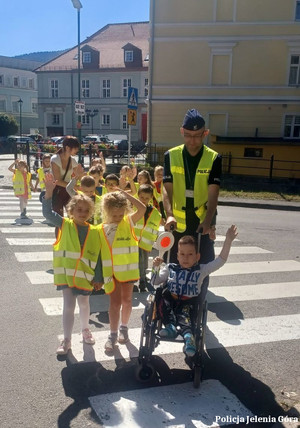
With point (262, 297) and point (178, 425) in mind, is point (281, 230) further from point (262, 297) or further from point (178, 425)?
point (178, 425)

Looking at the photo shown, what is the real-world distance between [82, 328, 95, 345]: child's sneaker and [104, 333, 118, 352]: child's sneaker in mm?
182

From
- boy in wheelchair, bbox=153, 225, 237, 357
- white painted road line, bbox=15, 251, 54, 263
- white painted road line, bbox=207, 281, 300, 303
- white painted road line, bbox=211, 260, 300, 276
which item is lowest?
white painted road line, bbox=211, 260, 300, 276

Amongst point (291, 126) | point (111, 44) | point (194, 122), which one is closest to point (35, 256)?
point (194, 122)

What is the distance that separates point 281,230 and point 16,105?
2716 inches

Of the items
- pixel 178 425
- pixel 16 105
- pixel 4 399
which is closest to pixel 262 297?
pixel 178 425

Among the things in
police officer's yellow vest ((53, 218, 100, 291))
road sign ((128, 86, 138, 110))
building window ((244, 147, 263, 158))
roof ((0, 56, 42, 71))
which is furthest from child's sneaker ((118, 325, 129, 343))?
roof ((0, 56, 42, 71))

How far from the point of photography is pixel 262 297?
234 inches

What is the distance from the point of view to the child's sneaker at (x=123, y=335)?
4.40 meters

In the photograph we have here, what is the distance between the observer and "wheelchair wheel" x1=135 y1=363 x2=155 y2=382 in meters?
3.66

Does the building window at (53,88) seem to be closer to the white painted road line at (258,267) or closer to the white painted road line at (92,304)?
the white painted road line at (258,267)

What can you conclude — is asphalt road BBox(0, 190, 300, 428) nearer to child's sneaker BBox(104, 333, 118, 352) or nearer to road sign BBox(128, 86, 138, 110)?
child's sneaker BBox(104, 333, 118, 352)

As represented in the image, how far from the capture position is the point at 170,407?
131 inches

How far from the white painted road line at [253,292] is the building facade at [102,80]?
1903 inches

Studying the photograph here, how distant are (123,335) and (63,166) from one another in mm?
2879
